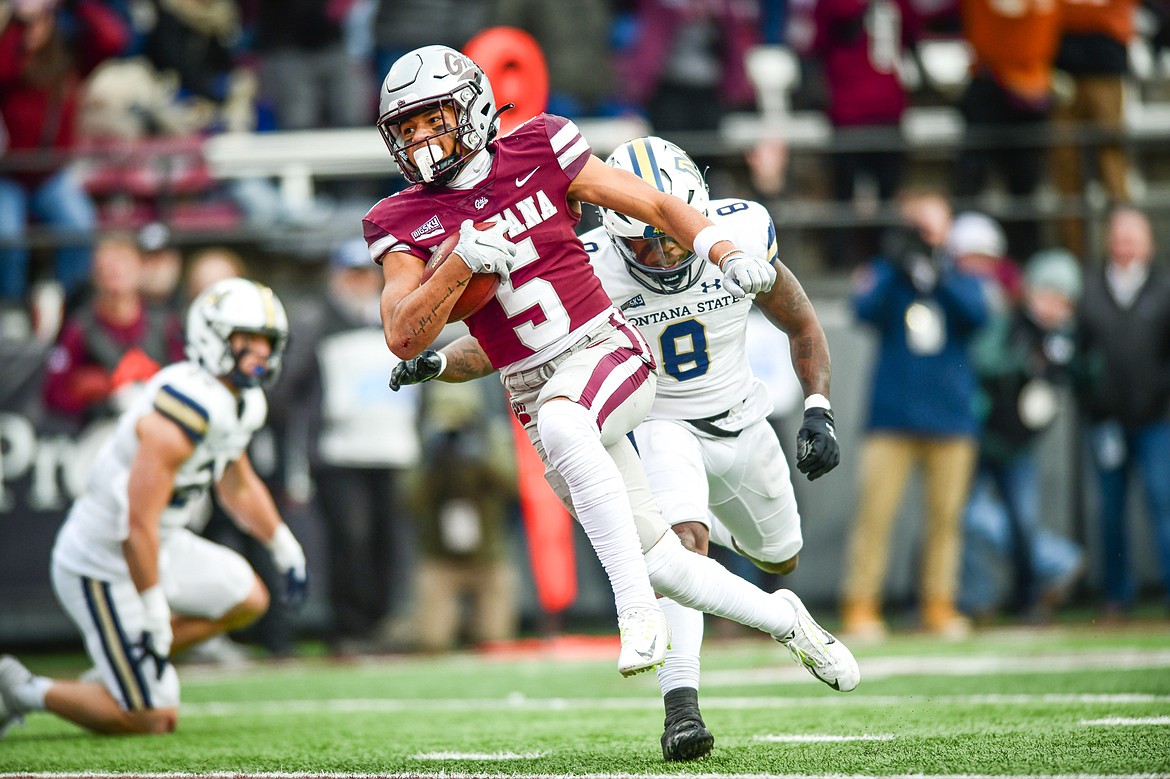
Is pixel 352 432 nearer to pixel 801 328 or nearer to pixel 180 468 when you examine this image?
pixel 180 468

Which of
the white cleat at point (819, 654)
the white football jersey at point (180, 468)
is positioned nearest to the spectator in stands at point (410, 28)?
the white football jersey at point (180, 468)

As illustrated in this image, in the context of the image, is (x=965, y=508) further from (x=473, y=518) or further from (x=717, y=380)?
(x=717, y=380)

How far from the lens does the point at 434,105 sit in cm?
452

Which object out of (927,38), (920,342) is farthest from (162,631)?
(927,38)

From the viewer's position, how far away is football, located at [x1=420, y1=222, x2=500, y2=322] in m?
4.37

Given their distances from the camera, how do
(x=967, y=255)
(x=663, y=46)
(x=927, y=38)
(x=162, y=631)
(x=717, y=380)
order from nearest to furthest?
(x=717, y=380) < (x=162, y=631) < (x=967, y=255) < (x=663, y=46) < (x=927, y=38)

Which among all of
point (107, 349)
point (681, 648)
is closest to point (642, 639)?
point (681, 648)

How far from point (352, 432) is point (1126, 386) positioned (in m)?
4.61

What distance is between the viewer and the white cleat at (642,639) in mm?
4074

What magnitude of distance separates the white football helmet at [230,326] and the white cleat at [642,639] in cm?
232

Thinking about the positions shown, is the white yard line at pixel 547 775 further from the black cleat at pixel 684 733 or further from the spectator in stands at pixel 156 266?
the spectator in stands at pixel 156 266

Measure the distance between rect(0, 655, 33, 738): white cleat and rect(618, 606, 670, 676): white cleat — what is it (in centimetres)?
276

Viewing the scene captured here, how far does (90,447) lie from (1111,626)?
582 cm

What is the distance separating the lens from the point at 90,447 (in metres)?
8.78
